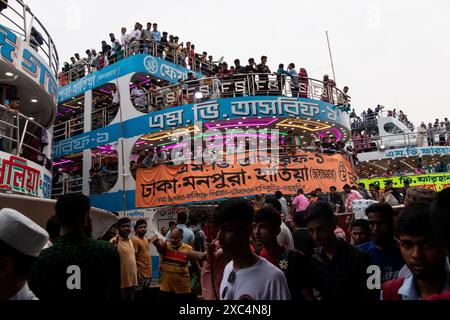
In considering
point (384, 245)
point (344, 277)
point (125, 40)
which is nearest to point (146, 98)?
point (125, 40)

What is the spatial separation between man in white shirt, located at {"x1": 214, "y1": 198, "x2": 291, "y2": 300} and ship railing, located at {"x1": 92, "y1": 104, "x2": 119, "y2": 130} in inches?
634

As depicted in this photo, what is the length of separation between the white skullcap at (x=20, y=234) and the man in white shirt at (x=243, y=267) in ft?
3.35

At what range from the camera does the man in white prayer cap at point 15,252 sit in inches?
71.8

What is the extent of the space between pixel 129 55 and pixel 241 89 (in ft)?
20.6

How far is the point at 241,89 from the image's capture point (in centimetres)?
1530

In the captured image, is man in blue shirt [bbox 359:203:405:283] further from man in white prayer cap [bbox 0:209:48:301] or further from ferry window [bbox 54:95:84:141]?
ferry window [bbox 54:95:84:141]

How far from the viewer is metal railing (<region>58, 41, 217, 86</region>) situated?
18391mm

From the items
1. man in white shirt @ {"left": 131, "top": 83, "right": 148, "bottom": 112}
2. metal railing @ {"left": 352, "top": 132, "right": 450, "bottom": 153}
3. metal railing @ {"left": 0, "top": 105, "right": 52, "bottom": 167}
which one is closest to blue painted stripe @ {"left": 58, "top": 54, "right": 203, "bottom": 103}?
man in white shirt @ {"left": 131, "top": 83, "right": 148, "bottom": 112}

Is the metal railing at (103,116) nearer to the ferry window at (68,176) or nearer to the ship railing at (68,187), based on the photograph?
the ferry window at (68,176)

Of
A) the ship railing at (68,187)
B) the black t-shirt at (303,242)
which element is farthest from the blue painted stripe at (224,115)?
the black t-shirt at (303,242)

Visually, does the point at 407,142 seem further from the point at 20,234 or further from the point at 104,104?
the point at 20,234

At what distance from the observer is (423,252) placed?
195 cm

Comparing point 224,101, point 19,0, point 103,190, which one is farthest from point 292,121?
point 19,0

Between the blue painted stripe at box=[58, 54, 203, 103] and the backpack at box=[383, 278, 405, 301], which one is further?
the blue painted stripe at box=[58, 54, 203, 103]
